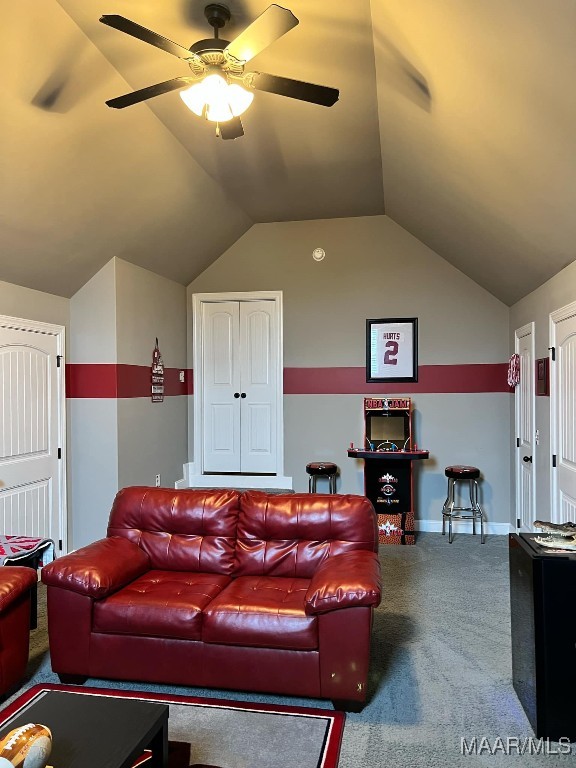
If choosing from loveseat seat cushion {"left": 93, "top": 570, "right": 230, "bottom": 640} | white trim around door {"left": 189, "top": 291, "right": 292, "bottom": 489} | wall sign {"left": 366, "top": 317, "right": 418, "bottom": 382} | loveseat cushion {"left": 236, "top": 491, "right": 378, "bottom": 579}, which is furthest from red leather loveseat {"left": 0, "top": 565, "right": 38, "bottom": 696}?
wall sign {"left": 366, "top": 317, "right": 418, "bottom": 382}

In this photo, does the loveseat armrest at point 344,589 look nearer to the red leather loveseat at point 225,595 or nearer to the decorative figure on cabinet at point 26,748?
the red leather loveseat at point 225,595

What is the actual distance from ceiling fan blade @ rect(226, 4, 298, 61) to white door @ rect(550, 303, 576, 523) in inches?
101

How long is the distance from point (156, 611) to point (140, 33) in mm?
2656

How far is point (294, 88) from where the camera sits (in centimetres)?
269

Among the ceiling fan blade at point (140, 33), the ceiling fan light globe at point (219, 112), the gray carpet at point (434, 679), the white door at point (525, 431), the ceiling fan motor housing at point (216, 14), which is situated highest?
the ceiling fan motor housing at point (216, 14)

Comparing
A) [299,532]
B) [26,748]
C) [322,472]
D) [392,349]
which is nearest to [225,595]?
[299,532]

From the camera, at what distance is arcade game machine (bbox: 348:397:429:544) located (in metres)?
5.66

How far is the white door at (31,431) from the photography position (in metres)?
4.30

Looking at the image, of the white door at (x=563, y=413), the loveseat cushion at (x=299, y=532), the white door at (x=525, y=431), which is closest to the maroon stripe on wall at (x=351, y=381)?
the white door at (x=525, y=431)

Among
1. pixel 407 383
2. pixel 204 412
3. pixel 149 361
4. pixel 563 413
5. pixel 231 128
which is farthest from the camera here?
pixel 204 412

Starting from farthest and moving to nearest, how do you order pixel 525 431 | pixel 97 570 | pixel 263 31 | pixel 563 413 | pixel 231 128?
pixel 525 431 → pixel 563 413 → pixel 231 128 → pixel 97 570 → pixel 263 31

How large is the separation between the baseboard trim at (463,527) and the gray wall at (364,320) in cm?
6

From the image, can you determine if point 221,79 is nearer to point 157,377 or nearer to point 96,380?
point 96,380

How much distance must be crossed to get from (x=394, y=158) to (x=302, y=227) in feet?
6.94
